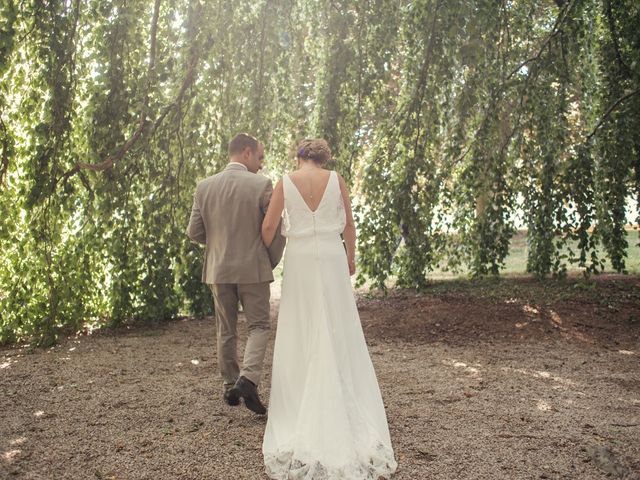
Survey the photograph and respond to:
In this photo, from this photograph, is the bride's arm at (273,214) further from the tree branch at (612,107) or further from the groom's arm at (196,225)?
the tree branch at (612,107)

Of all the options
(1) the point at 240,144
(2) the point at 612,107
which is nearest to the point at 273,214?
(1) the point at 240,144

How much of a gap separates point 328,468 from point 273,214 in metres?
1.37

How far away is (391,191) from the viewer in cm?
679

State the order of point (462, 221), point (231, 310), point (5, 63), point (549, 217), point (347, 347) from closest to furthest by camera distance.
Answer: point (347, 347), point (231, 310), point (5, 63), point (549, 217), point (462, 221)

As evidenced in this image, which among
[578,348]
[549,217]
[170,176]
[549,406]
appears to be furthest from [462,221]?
[549,406]

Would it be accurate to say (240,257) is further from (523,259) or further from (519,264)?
(523,259)

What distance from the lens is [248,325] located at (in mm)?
4051

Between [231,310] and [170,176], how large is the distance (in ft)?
9.55

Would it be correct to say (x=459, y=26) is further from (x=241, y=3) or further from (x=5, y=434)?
(x=5, y=434)

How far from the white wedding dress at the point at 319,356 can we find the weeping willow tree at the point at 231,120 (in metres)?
3.13

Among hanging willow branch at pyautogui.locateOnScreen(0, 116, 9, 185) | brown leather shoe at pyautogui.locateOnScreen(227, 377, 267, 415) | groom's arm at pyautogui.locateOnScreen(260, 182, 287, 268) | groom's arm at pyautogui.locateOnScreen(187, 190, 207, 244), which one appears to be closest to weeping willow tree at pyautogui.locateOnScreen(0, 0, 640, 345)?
hanging willow branch at pyautogui.locateOnScreen(0, 116, 9, 185)

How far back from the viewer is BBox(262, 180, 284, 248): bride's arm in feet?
11.9

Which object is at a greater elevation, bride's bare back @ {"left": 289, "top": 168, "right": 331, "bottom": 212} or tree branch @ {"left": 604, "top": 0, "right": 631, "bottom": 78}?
tree branch @ {"left": 604, "top": 0, "right": 631, "bottom": 78}

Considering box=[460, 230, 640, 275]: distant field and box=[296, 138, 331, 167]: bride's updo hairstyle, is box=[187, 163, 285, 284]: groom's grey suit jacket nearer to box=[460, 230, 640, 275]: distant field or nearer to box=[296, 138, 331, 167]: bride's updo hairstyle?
box=[296, 138, 331, 167]: bride's updo hairstyle
